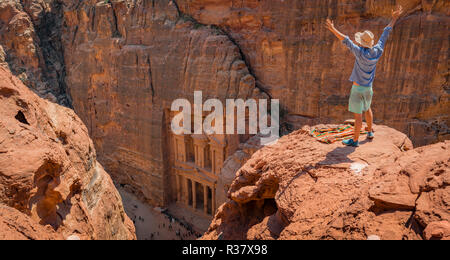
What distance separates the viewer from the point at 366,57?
4.96 metres

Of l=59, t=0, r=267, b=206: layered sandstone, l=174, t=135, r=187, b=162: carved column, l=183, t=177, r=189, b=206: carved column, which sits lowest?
l=183, t=177, r=189, b=206: carved column

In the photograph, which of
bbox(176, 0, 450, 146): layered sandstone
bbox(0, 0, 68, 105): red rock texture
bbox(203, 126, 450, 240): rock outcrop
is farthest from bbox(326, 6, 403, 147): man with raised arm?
bbox(0, 0, 68, 105): red rock texture

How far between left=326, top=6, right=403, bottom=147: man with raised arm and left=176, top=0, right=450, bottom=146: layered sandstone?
7779 mm

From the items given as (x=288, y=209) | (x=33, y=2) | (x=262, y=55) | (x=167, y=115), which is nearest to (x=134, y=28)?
(x=167, y=115)

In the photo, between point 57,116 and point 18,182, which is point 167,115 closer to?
point 57,116

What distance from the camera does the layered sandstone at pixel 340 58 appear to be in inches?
A: 461

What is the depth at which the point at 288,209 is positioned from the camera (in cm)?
427

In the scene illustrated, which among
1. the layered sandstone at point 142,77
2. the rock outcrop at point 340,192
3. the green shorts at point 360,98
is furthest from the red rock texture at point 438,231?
the layered sandstone at point 142,77

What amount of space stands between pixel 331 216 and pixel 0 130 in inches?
156

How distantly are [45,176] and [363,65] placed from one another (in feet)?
15.6

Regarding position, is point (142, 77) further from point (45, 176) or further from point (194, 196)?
point (45, 176)

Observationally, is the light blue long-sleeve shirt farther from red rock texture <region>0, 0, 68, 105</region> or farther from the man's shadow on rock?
red rock texture <region>0, 0, 68, 105</region>

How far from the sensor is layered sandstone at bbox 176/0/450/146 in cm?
1171

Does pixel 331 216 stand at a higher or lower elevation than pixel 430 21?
lower
